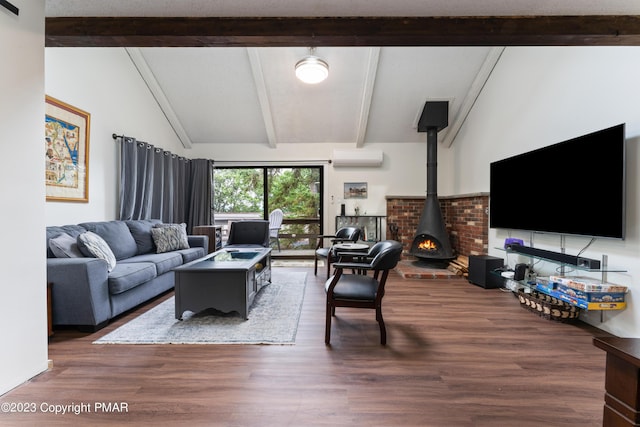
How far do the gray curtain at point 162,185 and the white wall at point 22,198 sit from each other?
2418mm

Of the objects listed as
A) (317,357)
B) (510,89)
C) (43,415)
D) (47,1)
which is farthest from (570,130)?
(43,415)

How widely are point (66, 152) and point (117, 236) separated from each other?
1.07 metres

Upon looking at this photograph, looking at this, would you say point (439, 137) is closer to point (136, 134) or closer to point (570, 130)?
point (570, 130)

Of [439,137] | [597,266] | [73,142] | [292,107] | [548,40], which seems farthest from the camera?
[439,137]

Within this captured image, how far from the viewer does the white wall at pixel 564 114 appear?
221 cm

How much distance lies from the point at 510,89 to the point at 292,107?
3.21 m

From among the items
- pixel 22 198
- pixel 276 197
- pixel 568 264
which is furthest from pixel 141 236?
pixel 568 264

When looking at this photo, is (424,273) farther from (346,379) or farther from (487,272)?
(346,379)

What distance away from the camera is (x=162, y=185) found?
4676 mm

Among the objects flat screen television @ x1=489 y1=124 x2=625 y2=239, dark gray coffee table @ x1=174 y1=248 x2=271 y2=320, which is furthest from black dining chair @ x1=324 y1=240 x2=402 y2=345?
flat screen television @ x1=489 y1=124 x2=625 y2=239

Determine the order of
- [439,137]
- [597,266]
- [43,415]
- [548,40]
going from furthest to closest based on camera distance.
Result: 1. [439,137]
2. [597,266]
3. [548,40]
4. [43,415]

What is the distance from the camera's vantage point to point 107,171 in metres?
3.82

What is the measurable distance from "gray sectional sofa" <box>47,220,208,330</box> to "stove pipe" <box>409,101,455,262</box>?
11.7ft

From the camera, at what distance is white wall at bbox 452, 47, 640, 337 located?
221 centimetres
